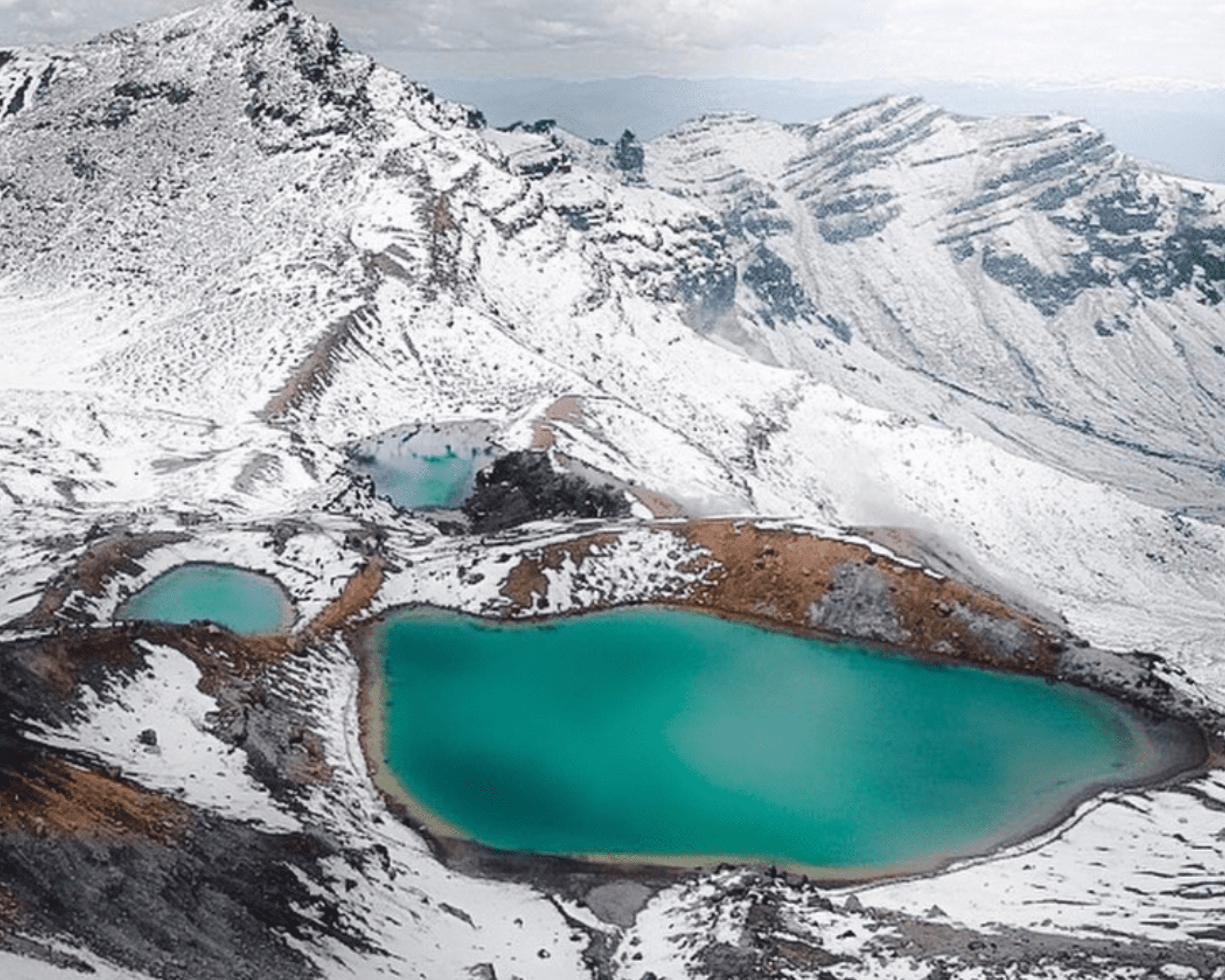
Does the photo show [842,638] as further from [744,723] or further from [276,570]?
[276,570]

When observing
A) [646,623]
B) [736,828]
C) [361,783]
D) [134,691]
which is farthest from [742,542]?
[134,691]

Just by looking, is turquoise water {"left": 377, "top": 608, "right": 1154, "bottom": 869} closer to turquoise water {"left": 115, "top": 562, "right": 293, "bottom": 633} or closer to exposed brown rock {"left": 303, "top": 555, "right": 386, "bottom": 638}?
exposed brown rock {"left": 303, "top": 555, "right": 386, "bottom": 638}

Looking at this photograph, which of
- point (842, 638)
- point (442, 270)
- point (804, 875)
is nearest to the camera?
point (804, 875)

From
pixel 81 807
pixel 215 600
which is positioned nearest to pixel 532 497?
pixel 215 600

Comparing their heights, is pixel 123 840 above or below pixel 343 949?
above

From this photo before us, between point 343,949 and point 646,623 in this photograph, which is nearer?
point 343,949

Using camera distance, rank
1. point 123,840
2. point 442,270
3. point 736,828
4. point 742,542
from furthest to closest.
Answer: point 442,270, point 742,542, point 736,828, point 123,840

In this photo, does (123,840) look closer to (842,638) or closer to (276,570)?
(276,570)

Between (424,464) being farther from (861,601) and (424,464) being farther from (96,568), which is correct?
(861,601)
